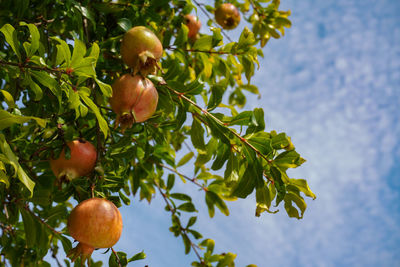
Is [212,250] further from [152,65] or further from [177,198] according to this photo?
[152,65]

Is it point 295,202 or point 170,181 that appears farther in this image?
point 170,181

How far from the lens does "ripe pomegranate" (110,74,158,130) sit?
123cm

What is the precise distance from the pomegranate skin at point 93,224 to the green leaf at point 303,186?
0.64m

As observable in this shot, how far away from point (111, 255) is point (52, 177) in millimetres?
531

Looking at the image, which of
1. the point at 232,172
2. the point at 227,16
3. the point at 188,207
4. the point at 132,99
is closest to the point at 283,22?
the point at 227,16

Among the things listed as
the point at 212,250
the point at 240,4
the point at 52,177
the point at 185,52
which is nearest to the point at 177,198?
the point at 212,250

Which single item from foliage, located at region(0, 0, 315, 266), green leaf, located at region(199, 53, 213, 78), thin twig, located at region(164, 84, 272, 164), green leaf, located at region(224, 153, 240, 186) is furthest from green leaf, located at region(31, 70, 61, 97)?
green leaf, located at region(199, 53, 213, 78)

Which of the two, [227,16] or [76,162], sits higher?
[227,16]

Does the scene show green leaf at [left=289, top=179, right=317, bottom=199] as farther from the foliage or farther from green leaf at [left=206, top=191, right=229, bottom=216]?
green leaf at [left=206, top=191, right=229, bottom=216]

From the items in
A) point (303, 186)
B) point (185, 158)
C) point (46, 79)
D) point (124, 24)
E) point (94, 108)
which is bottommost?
point (46, 79)

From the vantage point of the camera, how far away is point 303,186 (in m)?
1.42

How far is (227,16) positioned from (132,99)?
1624mm

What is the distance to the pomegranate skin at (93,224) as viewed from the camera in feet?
3.77

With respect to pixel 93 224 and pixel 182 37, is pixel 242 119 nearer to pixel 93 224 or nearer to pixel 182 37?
Answer: pixel 182 37
